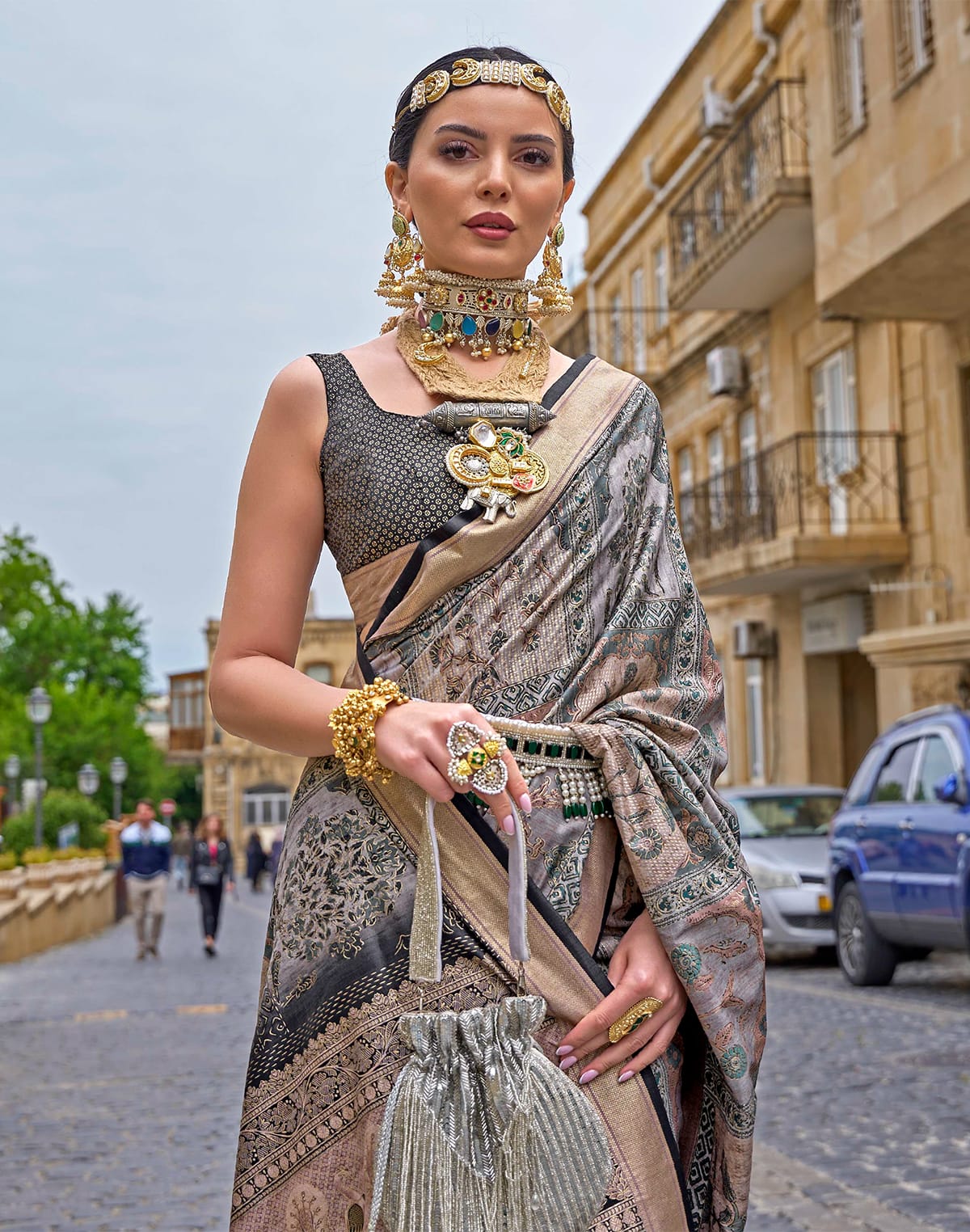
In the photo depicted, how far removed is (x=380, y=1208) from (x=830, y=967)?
13.9 metres

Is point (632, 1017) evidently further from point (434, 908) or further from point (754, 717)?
point (754, 717)

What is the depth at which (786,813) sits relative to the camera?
54.3 ft

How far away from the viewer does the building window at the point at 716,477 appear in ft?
75.4

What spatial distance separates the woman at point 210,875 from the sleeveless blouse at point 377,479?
18890mm

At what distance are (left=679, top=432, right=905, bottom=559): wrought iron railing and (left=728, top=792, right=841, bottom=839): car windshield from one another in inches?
155

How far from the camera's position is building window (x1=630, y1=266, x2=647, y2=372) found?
2991 cm

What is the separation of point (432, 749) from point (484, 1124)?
416mm

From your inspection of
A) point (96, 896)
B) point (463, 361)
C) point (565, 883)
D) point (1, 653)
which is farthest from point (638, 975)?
point (1, 653)

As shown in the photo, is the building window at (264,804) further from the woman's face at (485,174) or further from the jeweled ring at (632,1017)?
the jeweled ring at (632,1017)

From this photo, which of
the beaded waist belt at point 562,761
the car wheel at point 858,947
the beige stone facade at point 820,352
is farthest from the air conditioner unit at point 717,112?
the beaded waist belt at point 562,761

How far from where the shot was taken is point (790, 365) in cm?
2269

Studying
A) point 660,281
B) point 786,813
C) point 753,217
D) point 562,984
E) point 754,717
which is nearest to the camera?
point 562,984

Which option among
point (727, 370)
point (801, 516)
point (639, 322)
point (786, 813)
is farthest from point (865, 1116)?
point (639, 322)

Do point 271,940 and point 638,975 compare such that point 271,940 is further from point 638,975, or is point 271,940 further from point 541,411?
point 541,411
